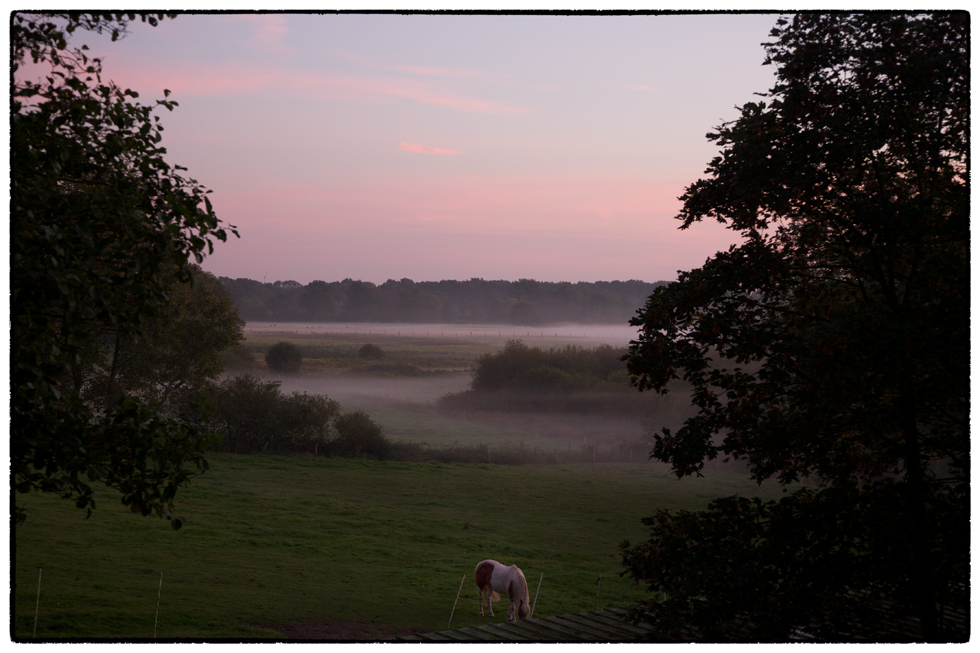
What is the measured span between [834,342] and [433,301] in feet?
107

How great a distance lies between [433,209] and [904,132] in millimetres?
12627

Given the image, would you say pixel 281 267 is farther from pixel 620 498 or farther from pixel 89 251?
pixel 620 498

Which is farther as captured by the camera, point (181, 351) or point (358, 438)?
point (358, 438)

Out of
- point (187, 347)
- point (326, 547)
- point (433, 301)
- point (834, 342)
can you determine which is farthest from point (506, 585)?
point (433, 301)

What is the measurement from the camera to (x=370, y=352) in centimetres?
5753

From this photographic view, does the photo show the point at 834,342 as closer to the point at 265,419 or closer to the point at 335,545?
the point at 335,545

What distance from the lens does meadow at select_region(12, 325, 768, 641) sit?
41.2ft

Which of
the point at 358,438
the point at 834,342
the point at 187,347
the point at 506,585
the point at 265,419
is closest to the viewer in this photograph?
the point at 834,342

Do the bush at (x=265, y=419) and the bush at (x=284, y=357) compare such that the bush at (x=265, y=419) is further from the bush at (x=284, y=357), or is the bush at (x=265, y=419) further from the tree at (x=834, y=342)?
the tree at (x=834, y=342)

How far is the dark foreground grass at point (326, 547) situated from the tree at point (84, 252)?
304 cm

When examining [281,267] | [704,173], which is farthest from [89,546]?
[704,173]

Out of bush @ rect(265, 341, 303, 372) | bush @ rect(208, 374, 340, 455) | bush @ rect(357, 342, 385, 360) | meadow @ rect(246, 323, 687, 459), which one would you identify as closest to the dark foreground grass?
bush @ rect(208, 374, 340, 455)

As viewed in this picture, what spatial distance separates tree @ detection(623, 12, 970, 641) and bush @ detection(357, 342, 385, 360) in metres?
51.0

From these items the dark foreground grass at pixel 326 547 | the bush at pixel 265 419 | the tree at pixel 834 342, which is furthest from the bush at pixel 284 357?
the tree at pixel 834 342
